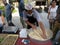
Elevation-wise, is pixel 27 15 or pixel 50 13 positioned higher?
pixel 27 15

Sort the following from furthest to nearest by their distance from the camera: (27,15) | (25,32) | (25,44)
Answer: (27,15)
(25,32)
(25,44)

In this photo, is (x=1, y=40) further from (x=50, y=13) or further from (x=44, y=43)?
(x=50, y=13)

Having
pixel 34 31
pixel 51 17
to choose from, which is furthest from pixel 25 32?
pixel 51 17

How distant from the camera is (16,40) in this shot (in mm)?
2361

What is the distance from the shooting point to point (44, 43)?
210 cm

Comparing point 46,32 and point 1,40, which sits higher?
point 46,32

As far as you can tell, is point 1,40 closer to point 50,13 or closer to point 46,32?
point 46,32

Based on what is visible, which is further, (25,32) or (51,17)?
(51,17)

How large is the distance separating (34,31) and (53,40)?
34 cm

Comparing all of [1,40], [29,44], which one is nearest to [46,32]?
[29,44]

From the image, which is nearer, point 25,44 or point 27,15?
point 25,44

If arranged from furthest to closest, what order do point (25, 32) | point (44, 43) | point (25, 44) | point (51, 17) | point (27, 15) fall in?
point (51, 17) < point (27, 15) < point (25, 32) < point (25, 44) < point (44, 43)

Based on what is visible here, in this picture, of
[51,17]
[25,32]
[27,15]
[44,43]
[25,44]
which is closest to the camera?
[44,43]

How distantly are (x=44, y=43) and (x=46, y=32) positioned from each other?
23 centimetres
